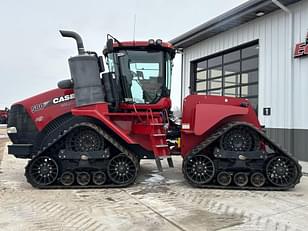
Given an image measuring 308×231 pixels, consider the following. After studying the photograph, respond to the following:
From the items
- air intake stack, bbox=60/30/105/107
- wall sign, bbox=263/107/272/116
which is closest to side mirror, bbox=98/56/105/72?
air intake stack, bbox=60/30/105/107

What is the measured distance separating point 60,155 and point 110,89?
1.51 m

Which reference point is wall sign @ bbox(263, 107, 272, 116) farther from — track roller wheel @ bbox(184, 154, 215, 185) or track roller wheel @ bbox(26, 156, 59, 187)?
track roller wheel @ bbox(26, 156, 59, 187)

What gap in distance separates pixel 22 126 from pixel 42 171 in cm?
115

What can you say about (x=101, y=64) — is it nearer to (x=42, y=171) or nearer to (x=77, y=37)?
(x=77, y=37)

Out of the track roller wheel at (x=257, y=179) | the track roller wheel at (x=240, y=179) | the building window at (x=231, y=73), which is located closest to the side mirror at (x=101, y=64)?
the track roller wheel at (x=240, y=179)

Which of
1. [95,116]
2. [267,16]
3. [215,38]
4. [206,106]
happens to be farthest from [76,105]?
[215,38]

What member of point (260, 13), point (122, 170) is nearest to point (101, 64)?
point (122, 170)

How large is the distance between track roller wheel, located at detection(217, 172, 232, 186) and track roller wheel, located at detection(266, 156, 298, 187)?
643 mm

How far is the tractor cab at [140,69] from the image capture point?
639cm

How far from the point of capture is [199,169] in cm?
582

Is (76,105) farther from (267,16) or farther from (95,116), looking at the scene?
(267,16)

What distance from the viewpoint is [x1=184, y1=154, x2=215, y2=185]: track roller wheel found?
5797 mm

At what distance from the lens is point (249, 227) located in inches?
148

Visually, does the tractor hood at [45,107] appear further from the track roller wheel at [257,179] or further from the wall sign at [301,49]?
the wall sign at [301,49]
